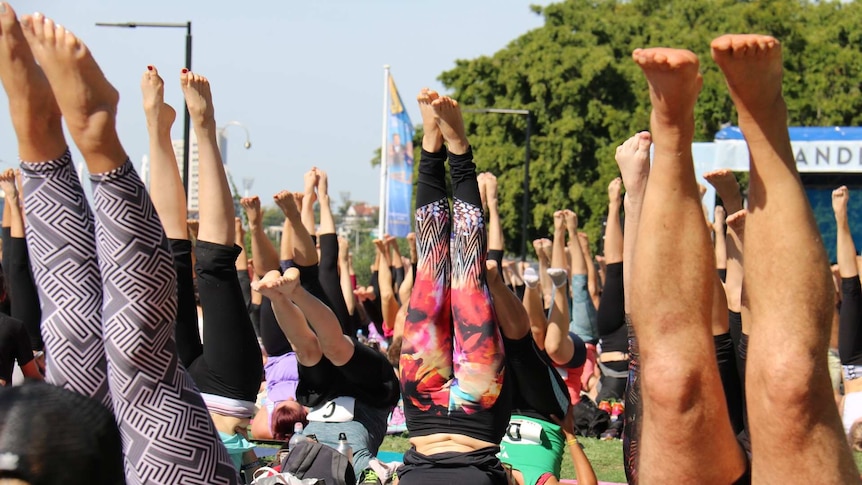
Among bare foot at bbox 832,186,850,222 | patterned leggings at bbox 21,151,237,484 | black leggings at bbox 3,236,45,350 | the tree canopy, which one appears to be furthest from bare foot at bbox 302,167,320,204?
the tree canopy

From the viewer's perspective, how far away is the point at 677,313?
2.40 meters

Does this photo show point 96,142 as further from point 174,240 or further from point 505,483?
point 505,483

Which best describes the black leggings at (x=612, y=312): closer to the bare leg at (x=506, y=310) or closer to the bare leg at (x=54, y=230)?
the bare leg at (x=506, y=310)

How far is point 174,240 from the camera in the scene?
167 inches

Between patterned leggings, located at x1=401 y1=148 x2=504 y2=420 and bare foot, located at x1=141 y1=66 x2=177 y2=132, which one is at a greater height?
bare foot, located at x1=141 y1=66 x2=177 y2=132

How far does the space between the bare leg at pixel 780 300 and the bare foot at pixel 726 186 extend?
2199 mm

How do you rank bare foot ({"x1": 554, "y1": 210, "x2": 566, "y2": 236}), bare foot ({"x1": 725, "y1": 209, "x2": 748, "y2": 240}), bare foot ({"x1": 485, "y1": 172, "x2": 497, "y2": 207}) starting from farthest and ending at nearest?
bare foot ({"x1": 554, "y1": 210, "x2": 566, "y2": 236}) → bare foot ({"x1": 485, "y1": 172, "x2": 497, "y2": 207}) → bare foot ({"x1": 725, "y1": 209, "x2": 748, "y2": 240})

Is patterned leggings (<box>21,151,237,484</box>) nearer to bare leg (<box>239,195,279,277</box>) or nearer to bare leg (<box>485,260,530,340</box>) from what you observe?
bare leg (<box>485,260,530,340</box>)

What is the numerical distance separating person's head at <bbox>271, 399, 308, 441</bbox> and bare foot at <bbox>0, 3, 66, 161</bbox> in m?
3.79

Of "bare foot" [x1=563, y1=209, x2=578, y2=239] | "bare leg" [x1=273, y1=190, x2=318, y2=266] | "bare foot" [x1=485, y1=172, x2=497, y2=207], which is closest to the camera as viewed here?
"bare foot" [x1=485, y1=172, x2=497, y2=207]

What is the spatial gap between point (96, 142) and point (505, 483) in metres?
2.63

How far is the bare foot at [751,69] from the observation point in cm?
221

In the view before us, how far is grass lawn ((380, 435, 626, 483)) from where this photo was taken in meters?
8.42

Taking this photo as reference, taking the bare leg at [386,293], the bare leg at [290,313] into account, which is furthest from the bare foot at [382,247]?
the bare leg at [290,313]
